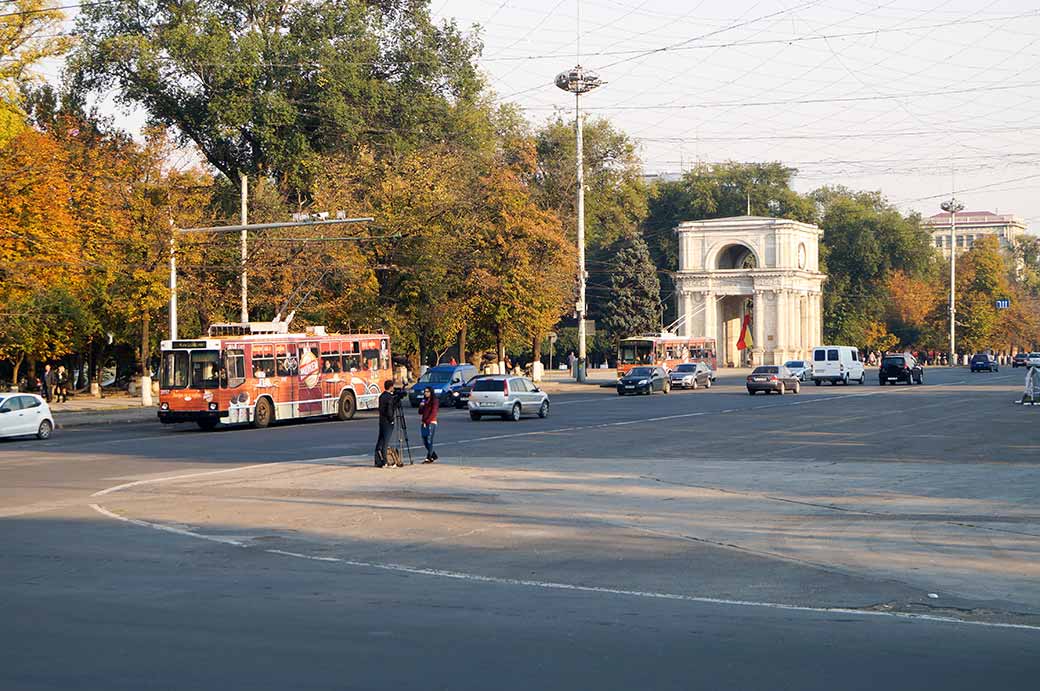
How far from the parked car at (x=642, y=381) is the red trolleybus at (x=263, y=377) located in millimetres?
19325

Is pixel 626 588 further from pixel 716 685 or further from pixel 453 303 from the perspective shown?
pixel 453 303

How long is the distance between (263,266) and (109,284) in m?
6.88

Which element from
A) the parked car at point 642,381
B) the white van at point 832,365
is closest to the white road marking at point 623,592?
the parked car at point 642,381

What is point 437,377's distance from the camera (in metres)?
55.2

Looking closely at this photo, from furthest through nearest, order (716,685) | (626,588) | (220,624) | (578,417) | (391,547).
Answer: (578,417)
(391,547)
(626,588)
(220,624)
(716,685)

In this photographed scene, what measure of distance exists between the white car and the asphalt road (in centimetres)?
686

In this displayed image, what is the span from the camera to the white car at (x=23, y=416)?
36219 mm

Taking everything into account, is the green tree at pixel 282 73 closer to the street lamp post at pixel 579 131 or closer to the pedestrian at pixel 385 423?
the street lamp post at pixel 579 131

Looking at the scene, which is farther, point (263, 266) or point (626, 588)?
point (263, 266)

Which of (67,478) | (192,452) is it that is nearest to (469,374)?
(192,452)

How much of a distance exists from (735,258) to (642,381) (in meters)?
59.8

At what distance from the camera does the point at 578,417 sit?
4462cm

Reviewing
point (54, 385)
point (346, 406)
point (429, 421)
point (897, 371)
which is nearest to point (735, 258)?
point (897, 371)

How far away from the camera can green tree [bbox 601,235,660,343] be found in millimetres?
111812
